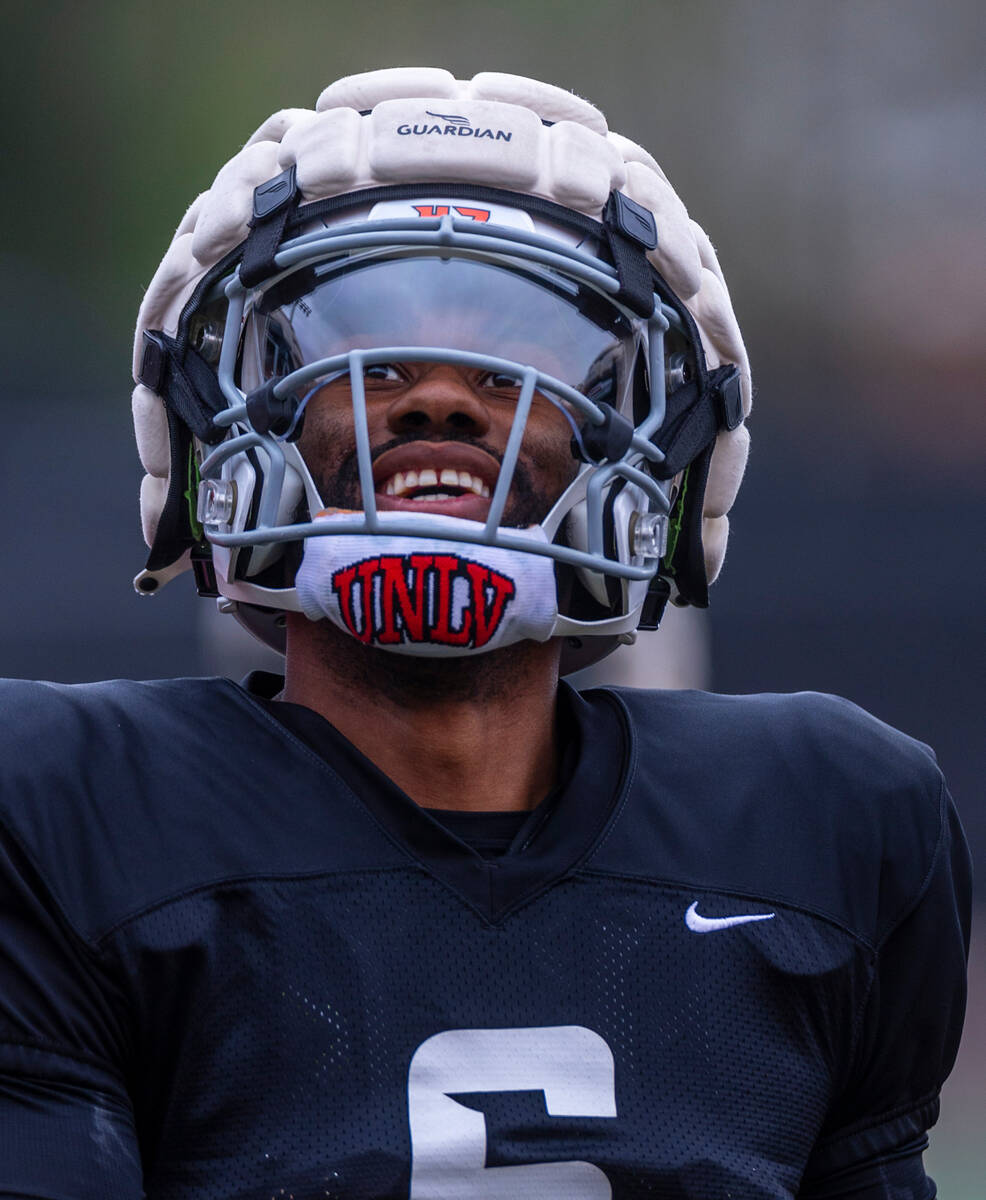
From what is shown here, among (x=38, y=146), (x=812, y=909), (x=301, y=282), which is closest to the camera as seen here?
(x=812, y=909)

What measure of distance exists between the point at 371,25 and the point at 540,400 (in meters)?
5.23

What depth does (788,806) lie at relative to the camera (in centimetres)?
159

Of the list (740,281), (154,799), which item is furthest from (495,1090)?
(740,281)

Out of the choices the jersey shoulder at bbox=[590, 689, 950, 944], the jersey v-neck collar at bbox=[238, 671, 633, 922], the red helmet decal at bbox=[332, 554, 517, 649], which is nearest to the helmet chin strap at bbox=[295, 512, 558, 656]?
the red helmet decal at bbox=[332, 554, 517, 649]

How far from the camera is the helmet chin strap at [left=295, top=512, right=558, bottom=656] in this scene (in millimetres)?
1419

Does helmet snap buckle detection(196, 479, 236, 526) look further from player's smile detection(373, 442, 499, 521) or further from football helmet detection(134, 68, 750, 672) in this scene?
player's smile detection(373, 442, 499, 521)

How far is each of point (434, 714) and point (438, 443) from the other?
0.23 meters

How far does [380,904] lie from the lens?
54.9 inches

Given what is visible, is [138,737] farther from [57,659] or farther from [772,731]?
[57,659]

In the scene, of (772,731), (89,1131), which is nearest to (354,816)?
(89,1131)

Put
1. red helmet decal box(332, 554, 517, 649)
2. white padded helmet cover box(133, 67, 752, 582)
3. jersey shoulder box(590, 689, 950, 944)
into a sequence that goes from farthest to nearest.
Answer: white padded helmet cover box(133, 67, 752, 582), jersey shoulder box(590, 689, 950, 944), red helmet decal box(332, 554, 517, 649)

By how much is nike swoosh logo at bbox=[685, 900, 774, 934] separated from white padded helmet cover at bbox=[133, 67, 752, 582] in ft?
1.71

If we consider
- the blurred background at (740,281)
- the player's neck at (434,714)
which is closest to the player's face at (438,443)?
the player's neck at (434,714)

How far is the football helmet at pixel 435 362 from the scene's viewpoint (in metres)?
1.46
